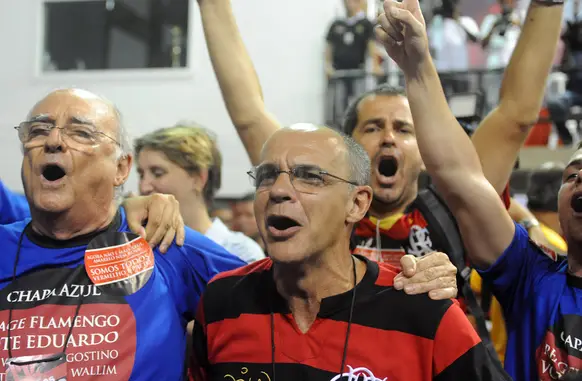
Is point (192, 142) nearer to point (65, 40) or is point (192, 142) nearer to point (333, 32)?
point (333, 32)

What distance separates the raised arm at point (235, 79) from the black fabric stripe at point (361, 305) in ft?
2.11

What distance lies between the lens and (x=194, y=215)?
3336mm

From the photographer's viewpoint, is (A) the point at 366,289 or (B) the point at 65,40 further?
(B) the point at 65,40

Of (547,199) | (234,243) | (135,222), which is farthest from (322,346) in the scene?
(547,199)

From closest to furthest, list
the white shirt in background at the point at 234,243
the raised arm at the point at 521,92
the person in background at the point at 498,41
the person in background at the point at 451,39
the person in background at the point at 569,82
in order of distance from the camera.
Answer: the raised arm at the point at 521,92 → the white shirt in background at the point at 234,243 → the person in background at the point at 569,82 → the person in background at the point at 498,41 → the person in background at the point at 451,39

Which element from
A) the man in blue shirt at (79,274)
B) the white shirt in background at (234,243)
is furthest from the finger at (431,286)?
the white shirt in background at (234,243)

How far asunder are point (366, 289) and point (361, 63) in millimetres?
7793

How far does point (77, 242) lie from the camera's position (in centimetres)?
211

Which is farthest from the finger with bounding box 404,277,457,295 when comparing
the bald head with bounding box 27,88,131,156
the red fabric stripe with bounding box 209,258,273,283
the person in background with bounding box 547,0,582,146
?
the person in background with bounding box 547,0,582,146

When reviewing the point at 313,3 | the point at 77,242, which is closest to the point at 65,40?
the point at 313,3

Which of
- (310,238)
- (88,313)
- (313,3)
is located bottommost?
(88,313)

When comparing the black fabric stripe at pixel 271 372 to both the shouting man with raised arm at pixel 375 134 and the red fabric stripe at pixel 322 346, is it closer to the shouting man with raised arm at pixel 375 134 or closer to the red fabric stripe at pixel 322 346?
the red fabric stripe at pixel 322 346

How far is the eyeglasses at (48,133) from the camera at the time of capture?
211 centimetres

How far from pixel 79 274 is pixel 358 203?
2.87 ft
